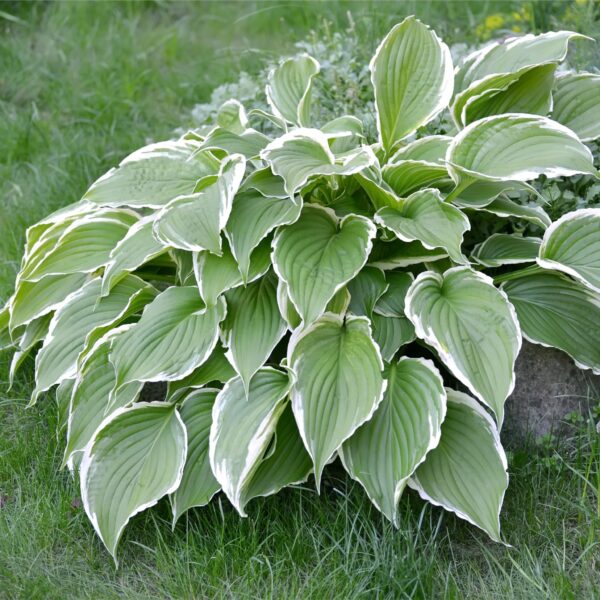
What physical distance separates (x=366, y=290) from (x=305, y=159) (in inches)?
16.8

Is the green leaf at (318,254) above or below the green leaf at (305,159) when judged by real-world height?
below

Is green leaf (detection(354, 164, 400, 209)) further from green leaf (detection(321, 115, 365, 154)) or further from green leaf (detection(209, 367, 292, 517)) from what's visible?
green leaf (detection(209, 367, 292, 517))

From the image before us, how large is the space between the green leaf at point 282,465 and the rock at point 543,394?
2.13 feet

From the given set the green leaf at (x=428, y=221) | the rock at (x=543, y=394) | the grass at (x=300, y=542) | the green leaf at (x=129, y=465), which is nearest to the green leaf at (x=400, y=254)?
the green leaf at (x=428, y=221)

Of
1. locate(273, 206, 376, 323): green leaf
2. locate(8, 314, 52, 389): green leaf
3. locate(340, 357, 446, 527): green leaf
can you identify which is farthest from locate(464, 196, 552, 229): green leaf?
locate(8, 314, 52, 389): green leaf

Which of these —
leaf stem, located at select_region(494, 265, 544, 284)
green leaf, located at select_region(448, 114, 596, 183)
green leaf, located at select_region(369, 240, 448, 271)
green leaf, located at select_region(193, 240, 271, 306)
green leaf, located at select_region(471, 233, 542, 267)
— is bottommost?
leaf stem, located at select_region(494, 265, 544, 284)

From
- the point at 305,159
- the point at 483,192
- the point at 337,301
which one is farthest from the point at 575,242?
the point at 305,159

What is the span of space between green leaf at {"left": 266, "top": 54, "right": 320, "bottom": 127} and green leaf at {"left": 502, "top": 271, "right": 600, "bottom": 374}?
960 mm

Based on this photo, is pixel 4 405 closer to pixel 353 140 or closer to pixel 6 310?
pixel 6 310

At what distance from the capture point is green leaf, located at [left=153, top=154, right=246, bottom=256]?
257cm

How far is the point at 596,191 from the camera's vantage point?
9.89 feet

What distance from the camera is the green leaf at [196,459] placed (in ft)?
8.40

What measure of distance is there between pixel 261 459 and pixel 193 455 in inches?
9.7

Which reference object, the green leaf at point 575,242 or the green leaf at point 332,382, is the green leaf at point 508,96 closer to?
the green leaf at point 575,242
